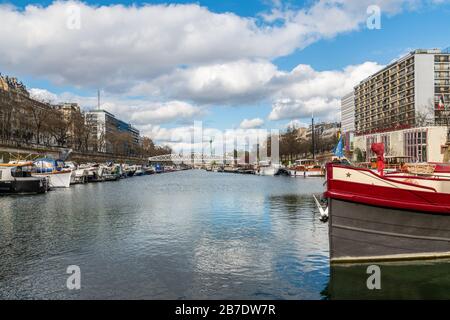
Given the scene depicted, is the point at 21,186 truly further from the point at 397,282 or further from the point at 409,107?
the point at 409,107

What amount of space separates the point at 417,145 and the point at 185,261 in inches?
3844

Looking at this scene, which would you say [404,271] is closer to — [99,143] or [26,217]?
[26,217]

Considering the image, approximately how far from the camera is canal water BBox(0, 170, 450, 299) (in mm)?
14414

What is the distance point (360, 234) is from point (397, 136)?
10648cm

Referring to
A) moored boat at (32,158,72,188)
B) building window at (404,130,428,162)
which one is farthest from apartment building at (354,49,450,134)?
moored boat at (32,158,72,188)

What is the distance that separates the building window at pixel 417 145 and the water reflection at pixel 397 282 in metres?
90.6

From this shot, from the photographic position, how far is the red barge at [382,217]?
51.8 feet

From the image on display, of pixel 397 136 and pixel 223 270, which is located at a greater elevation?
pixel 397 136

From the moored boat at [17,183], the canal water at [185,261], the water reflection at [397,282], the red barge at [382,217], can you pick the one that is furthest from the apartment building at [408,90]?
the water reflection at [397,282]

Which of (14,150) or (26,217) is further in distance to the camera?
(14,150)

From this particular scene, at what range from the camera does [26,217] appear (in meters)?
32.2

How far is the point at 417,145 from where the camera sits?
103 metres
